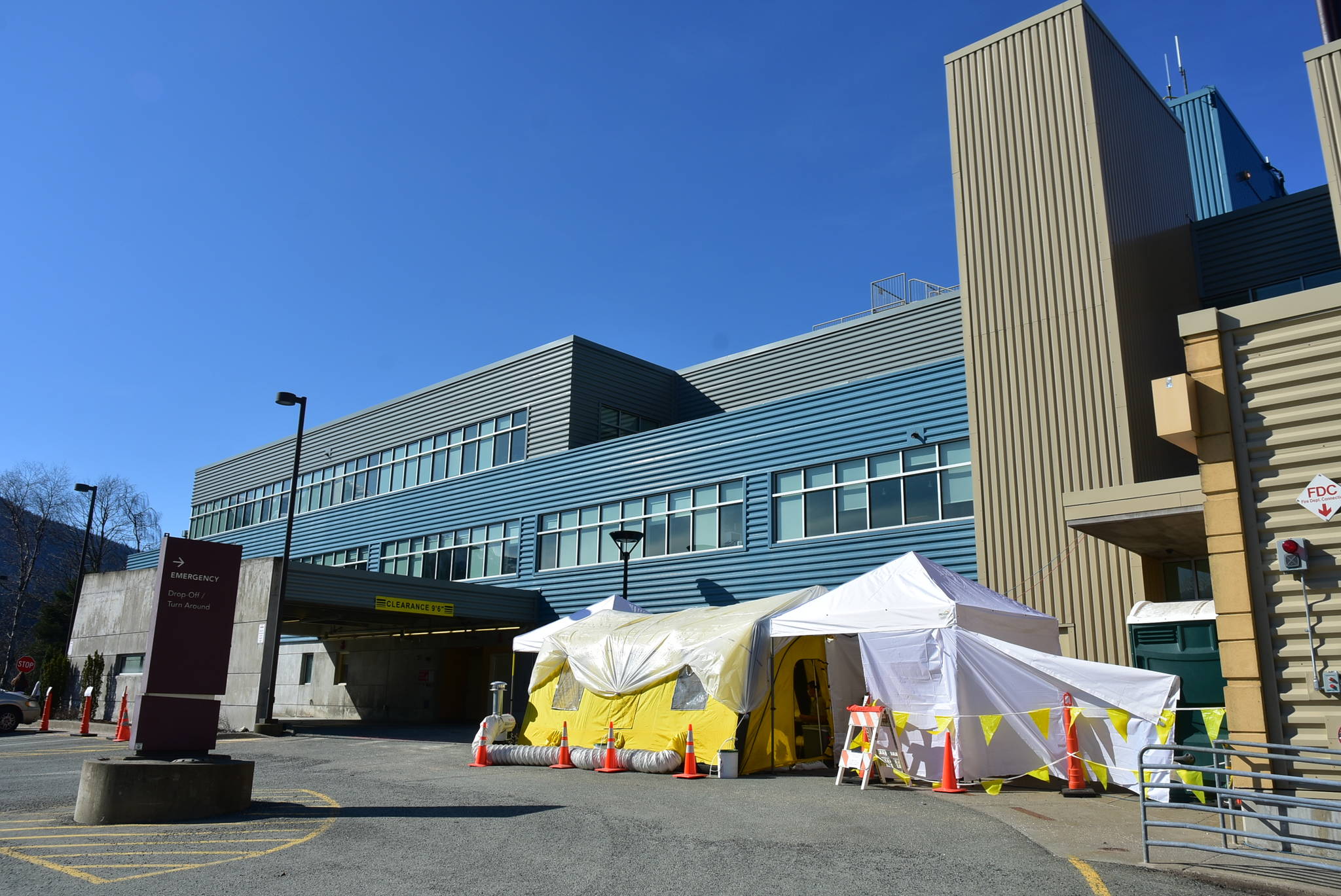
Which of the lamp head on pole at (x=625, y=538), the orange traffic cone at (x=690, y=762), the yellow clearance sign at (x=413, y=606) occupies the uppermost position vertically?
the lamp head on pole at (x=625, y=538)

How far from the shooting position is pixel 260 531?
4197 centimetres

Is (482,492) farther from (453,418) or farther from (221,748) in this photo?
(221,748)

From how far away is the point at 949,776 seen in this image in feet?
41.2

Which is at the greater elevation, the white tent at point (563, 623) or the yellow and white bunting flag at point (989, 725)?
the white tent at point (563, 623)

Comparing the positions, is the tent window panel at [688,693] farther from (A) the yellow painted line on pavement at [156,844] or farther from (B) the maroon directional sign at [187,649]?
(B) the maroon directional sign at [187,649]

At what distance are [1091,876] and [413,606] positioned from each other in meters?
21.8

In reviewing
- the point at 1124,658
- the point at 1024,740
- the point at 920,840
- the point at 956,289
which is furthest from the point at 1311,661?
the point at 956,289

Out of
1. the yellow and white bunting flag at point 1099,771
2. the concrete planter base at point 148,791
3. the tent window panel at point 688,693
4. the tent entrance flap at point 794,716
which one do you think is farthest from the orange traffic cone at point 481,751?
the yellow and white bunting flag at point 1099,771

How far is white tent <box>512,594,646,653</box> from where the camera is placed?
2059cm

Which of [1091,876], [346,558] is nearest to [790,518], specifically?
[1091,876]

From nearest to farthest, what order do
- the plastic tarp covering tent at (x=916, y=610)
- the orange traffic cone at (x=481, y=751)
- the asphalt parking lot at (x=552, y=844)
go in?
the asphalt parking lot at (x=552, y=844)
the plastic tarp covering tent at (x=916, y=610)
the orange traffic cone at (x=481, y=751)

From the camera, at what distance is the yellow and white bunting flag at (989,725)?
12812 mm

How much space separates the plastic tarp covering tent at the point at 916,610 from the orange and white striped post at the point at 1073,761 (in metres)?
1.88

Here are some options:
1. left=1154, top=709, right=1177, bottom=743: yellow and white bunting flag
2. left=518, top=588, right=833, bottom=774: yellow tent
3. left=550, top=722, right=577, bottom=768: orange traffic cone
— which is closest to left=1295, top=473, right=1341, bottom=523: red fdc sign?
left=1154, top=709, right=1177, bottom=743: yellow and white bunting flag
